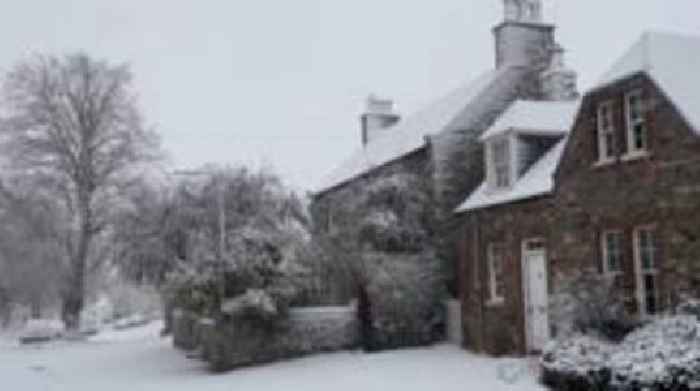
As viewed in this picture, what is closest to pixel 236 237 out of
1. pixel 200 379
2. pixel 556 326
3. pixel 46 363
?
pixel 200 379

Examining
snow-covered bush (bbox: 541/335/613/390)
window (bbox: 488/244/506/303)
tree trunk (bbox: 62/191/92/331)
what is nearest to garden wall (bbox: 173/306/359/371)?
window (bbox: 488/244/506/303)

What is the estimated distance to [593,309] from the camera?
19125 millimetres

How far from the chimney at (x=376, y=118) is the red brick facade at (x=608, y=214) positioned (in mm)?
18898

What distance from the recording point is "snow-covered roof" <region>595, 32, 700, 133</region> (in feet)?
60.6

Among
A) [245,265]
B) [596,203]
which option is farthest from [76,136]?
[596,203]

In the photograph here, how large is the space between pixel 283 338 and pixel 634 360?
1353 cm

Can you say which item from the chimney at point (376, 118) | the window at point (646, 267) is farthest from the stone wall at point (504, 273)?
the chimney at point (376, 118)

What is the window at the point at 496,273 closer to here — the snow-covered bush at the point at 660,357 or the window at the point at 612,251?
the window at the point at 612,251

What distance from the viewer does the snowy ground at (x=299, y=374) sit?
20.1m

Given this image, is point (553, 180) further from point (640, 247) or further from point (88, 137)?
point (88, 137)

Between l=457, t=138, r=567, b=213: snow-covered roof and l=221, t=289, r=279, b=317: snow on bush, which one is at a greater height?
l=457, t=138, r=567, b=213: snow-covered roof

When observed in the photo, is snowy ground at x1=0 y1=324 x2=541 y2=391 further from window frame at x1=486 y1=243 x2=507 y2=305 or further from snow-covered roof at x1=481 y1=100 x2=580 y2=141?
snow-covered roof at x1=481 y1=100 x2=580 y2=141

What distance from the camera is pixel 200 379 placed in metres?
24.8

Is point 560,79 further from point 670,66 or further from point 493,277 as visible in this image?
point 670,66
